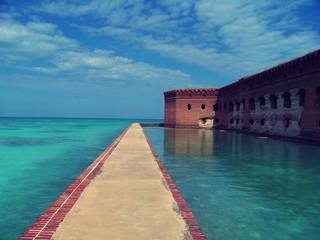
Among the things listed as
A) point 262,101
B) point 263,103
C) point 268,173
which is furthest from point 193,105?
point 268,173

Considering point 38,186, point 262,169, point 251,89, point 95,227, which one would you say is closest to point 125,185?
point 95,227

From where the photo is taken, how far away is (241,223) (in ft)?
14.8

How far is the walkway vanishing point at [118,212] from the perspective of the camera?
320cm

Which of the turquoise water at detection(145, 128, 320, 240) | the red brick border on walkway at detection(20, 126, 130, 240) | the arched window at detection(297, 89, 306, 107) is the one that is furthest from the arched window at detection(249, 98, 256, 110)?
the red brick border on walkway at detection(20, 126, 130, 240)

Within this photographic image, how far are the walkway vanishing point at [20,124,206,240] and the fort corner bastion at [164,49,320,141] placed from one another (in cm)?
1482

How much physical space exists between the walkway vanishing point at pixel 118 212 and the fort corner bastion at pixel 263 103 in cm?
1482

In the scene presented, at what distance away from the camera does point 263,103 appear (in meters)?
24.4

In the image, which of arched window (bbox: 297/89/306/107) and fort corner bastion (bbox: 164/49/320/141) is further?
arched window (bbox: 297/89/306/107)

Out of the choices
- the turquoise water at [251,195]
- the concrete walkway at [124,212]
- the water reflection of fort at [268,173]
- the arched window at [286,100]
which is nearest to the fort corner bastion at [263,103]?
the arched window at [286,100]

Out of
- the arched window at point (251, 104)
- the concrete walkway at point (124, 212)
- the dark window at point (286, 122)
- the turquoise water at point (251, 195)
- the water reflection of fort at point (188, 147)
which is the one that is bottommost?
the turquoise water at point (251, 195)

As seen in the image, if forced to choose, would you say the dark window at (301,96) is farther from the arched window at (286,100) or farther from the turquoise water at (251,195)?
the turquoise water at (251,195)

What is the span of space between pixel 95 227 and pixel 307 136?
1736 cm

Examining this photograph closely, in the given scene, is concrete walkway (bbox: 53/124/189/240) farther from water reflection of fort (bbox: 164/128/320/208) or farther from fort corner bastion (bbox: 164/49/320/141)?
fort corner bastion (bbox: 164/49/320/141)

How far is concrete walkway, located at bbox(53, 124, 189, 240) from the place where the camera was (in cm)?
321
